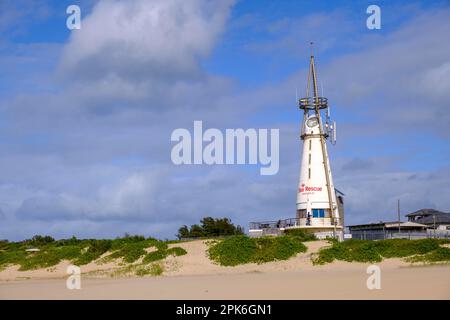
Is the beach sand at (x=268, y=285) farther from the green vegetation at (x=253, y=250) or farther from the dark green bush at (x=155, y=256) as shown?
the dark green bush at (x=155, y=256)

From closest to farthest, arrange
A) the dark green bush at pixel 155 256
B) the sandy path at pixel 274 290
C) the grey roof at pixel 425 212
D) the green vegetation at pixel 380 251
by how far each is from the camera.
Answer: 1. the sandy path at pixel 274 290
2. the green vegetation at pixel 380 251
3. the dark green bush at pixel 155 256
4. the grey roof at pixel 425 212

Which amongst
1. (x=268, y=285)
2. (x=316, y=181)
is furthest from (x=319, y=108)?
(x=268, y=285)

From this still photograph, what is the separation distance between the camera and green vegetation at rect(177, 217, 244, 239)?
59188 mm

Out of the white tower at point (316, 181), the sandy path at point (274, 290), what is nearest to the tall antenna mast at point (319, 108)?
the white tower at point (316, 181)

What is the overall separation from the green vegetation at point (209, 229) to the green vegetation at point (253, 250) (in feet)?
64.3

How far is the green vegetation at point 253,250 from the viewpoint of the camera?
36469 mm

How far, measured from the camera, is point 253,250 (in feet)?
123

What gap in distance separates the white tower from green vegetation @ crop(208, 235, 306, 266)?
10415 millimetres

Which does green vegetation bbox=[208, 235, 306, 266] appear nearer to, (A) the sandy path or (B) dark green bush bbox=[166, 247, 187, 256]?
(B) dark green bush bbox=[166, 247, 187, 256]

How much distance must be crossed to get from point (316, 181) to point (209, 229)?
45.8ft

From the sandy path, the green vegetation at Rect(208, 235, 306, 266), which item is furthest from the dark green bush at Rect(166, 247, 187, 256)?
the sandy path
